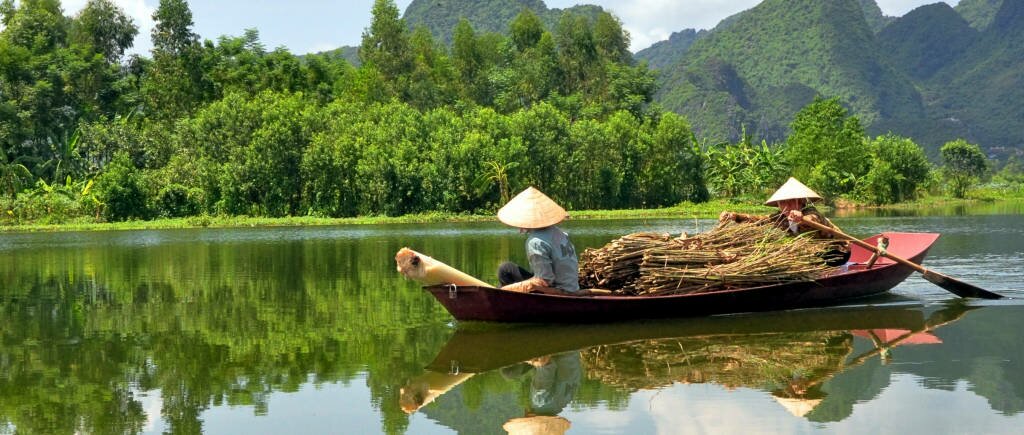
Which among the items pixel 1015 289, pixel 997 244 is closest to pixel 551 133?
pixel 997 244

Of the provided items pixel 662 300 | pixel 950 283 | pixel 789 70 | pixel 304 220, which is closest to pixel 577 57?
pixel 304 220

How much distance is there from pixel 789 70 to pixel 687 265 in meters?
163

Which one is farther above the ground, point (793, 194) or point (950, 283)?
point (793, 194)

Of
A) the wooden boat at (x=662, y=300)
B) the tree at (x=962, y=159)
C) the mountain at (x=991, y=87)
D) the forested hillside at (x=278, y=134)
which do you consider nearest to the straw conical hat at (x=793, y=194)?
the wooden boat at (x=662, y=300)

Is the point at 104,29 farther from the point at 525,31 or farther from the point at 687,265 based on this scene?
the point at 687,265

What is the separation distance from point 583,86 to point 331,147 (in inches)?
1013

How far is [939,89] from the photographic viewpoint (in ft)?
593

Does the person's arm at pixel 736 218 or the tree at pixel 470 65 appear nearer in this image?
the person's arm at pixel 736 218

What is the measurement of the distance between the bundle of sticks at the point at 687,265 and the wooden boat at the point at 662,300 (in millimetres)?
201

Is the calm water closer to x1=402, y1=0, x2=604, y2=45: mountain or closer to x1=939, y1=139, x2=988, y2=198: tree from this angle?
x1=939, y1=139, x2=988, y2=198: tree

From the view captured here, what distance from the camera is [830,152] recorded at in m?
57.5

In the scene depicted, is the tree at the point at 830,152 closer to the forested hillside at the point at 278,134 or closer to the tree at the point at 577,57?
the forested hillside at the point at 278,134

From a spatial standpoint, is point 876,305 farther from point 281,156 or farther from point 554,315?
point 281,156

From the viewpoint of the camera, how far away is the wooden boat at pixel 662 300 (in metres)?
A: 10.3
